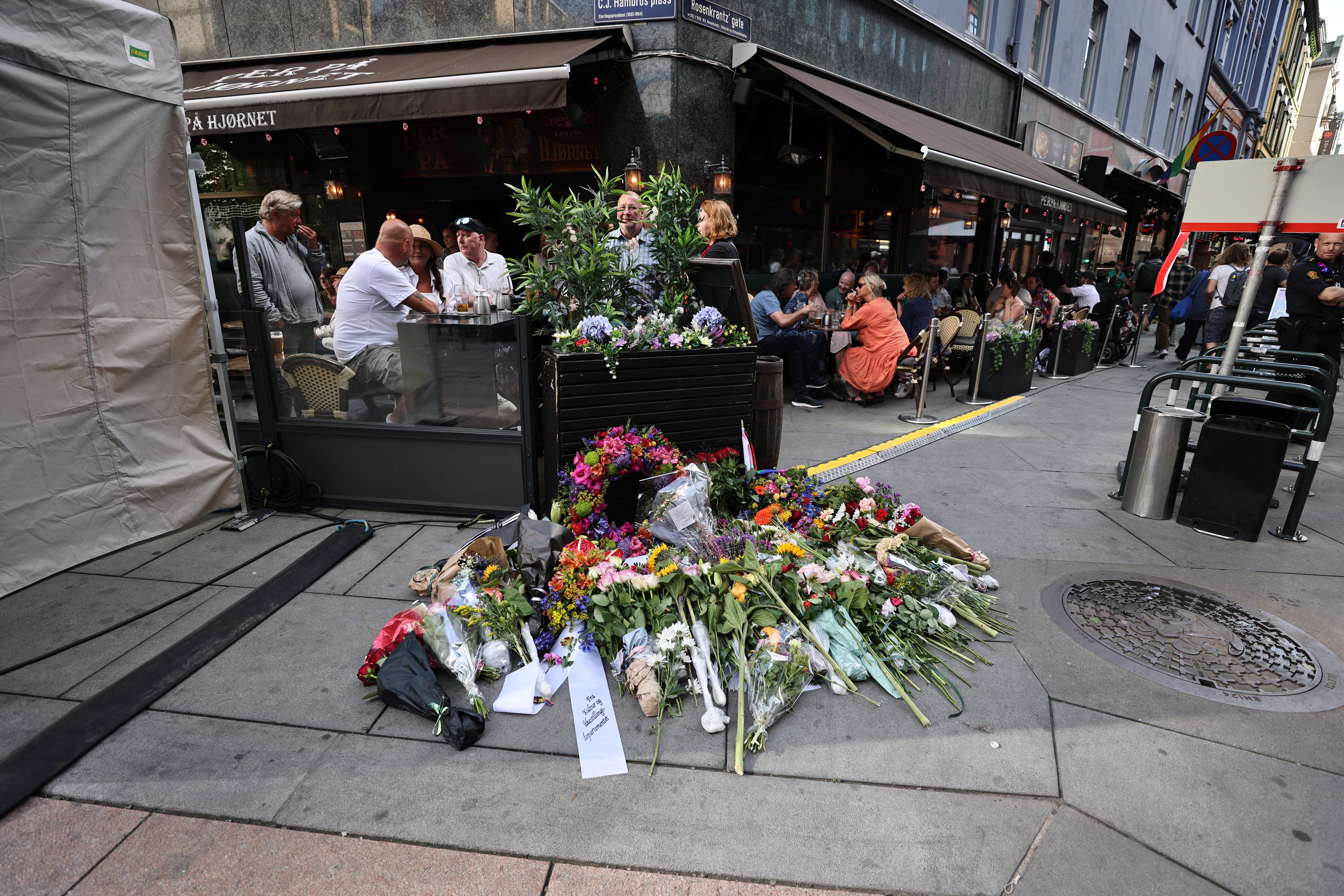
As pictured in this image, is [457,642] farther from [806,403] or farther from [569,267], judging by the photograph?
[806,403]

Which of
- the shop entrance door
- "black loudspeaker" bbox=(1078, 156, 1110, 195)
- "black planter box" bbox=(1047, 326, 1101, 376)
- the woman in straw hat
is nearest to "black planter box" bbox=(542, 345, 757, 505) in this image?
the woman in straw hat

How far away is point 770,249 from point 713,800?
9329mm

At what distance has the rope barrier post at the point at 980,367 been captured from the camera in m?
8.18

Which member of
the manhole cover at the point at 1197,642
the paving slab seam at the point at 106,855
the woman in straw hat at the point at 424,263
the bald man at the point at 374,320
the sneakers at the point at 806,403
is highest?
the woman in straw hat at the point at 424,263

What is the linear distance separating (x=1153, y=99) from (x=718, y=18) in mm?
20312

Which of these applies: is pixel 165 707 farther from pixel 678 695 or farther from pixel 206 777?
pixel 678 695

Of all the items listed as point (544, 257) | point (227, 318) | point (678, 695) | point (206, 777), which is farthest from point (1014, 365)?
point (206, 777)

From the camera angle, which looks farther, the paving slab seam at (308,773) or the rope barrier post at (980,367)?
the rope barrier post at (980,367)

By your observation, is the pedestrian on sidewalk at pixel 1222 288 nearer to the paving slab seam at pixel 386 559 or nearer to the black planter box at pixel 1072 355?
the black planter box at pixel 1072 355

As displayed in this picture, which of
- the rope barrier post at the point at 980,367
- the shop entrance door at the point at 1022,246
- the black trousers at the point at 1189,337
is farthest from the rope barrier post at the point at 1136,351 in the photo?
the rope barrier post at the point at 980,367

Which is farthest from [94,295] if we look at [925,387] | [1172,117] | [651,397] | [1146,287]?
[1172,117]

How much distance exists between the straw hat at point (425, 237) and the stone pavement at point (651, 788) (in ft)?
10.8

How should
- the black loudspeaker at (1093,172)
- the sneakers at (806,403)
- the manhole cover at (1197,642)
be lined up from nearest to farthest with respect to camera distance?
the manhole cover at (1197,642) → the sneakers at (806,403) → the black loudspeaker at (1093,172)

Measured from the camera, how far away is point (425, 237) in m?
5.63
